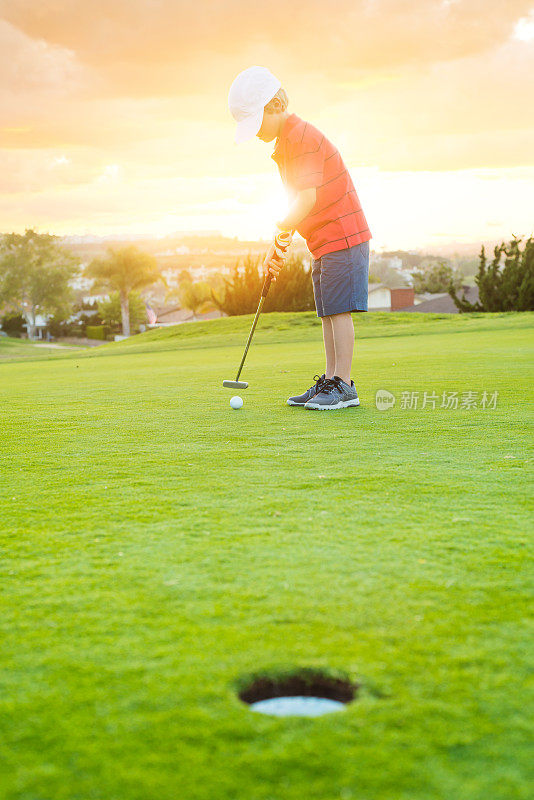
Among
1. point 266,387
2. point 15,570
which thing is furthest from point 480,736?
point 266,387

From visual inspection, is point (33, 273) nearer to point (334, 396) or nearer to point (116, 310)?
point (116, 310)

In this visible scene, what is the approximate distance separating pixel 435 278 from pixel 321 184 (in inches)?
4102

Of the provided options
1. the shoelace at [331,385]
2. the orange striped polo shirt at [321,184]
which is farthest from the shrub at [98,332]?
the shoelace at [331,385]

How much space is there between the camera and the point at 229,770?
1057 mm

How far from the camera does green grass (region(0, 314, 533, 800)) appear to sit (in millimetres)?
1074

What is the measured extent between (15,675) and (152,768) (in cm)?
39

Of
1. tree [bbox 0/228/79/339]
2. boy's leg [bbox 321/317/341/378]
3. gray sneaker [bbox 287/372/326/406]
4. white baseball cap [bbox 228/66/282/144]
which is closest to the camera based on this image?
white baseball cap [bbox 228/66/282/144]

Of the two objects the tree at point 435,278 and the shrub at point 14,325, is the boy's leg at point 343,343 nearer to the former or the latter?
the shrub at point 14,325

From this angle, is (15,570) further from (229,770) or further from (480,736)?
(480,736)

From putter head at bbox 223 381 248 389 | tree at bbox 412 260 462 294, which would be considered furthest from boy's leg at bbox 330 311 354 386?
tree at bbox 412 260 462 294

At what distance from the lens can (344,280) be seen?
4.95 m

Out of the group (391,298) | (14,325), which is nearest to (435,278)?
(391,298)

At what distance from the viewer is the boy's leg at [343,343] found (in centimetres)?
495

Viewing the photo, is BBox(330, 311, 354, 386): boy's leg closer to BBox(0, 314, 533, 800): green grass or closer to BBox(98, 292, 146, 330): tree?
BBox(0, 314, 533, 800): green grass
